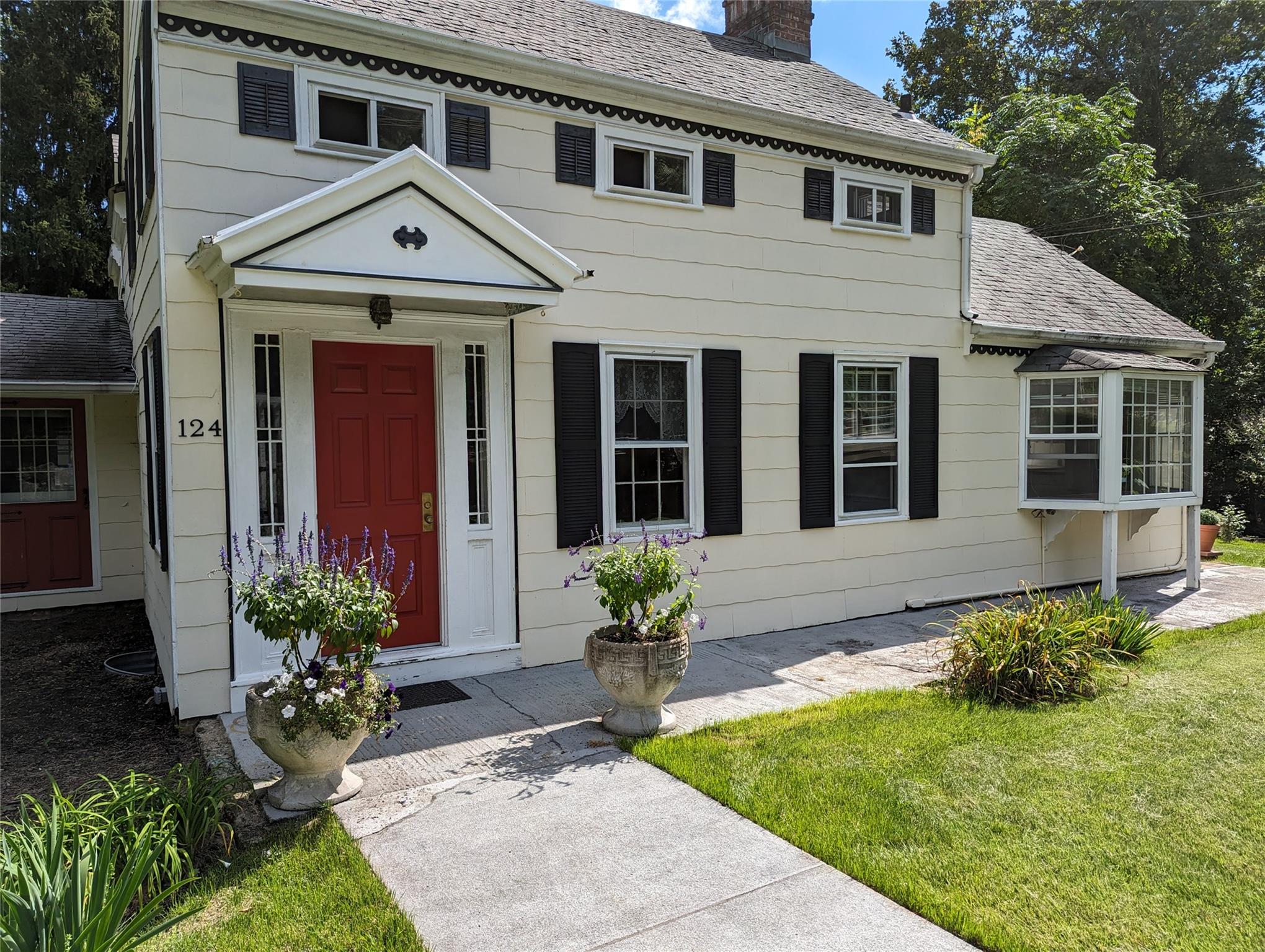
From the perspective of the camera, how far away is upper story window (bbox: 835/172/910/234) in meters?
8.23

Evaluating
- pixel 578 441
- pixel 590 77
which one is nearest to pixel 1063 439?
pixel 578 441

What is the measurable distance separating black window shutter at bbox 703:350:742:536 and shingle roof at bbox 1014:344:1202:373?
12.9ft

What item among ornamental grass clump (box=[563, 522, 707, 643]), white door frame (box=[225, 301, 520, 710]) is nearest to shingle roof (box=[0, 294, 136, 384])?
white door frame (box=[225, 301, 520, 710])

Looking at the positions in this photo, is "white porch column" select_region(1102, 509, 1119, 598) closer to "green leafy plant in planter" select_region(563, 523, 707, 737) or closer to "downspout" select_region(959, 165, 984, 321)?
"downspout" select_region(959, 165, 984, 321)

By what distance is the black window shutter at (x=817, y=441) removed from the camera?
26.4 ft

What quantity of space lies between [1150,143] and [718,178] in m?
18.9

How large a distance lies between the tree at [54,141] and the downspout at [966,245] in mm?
18865

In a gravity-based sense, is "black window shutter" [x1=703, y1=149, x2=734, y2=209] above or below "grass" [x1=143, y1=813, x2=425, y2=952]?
above

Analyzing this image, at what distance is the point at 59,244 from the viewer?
19.0 metres

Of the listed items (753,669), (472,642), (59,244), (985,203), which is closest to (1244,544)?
(985,203)

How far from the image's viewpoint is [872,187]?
8.45 meters

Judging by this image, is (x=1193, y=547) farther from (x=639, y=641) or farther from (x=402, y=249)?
(x=402, y=249)

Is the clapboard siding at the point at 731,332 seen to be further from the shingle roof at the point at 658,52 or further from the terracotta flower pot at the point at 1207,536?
the terracotta flower pot at the point at 1207,536

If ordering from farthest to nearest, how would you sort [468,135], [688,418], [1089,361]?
1. [1089,361]
2. [688,418]
3. [468,135]
